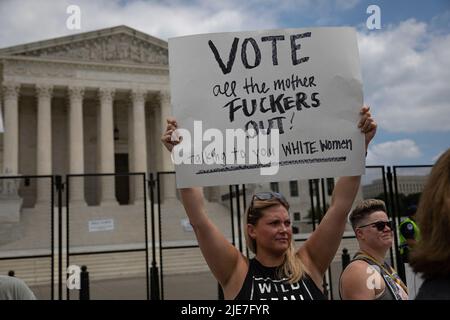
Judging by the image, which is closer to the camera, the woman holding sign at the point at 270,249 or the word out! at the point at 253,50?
the woman holding sign at the point at 270,249

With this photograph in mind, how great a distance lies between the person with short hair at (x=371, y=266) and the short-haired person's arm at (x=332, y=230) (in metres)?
0.19

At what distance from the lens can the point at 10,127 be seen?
130ft

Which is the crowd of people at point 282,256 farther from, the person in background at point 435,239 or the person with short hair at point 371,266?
the person in background at point 435,239

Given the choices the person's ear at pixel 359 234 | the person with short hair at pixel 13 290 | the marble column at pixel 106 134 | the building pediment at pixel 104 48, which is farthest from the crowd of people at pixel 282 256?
the building pediment at pixel 104 48

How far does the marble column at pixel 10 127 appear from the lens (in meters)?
39.3

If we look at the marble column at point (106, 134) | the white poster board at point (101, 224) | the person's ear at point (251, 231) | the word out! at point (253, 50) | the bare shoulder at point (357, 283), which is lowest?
the bare shoulder at point (357, 283)

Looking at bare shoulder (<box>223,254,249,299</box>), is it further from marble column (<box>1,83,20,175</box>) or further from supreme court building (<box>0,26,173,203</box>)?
marble column (<box>1,83,20,175</box>)

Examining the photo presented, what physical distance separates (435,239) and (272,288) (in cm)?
110

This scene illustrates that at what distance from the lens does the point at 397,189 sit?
370 inches

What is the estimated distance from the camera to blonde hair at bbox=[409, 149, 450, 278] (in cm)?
194

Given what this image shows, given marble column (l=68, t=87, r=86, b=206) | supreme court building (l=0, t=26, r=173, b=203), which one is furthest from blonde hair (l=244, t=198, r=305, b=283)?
marble column (l=68, t=87, r=86, b=206)
